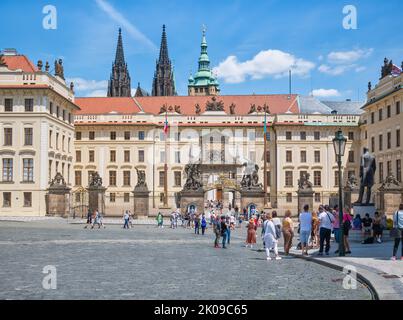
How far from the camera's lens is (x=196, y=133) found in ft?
216

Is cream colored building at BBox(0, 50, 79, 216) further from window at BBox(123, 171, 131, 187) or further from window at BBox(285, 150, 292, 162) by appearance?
window at BBox(285, 150, 292, 162)

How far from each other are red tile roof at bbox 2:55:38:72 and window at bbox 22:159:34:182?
325 inches

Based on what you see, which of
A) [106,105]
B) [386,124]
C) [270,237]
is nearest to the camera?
[270,237]

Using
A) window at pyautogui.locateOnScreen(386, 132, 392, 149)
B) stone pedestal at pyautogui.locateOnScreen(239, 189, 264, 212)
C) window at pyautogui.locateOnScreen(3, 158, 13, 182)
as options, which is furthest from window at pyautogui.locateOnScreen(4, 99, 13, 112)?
window at pyautogui.locateOnScreen(386, 132, 392, 149)

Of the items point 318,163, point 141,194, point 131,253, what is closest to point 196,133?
point 318,163

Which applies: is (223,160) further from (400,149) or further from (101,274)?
(101,274)

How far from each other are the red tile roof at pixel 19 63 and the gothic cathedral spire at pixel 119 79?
5060 cm

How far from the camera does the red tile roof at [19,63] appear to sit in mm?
49791

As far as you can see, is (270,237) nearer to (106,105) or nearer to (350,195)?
(350,195)

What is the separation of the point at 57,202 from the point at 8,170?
609 cm

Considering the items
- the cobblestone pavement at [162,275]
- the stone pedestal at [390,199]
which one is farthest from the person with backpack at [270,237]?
the stone pedestal at [390,199]

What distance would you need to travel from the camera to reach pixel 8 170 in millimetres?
46938

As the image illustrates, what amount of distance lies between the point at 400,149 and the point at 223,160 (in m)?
24.1

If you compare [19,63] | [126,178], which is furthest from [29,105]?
[126,178]
